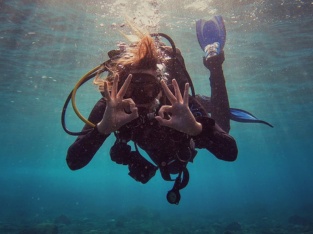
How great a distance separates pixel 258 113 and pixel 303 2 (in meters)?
21.9

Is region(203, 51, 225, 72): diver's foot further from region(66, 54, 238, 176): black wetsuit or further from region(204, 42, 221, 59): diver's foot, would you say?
region(66, 54, 238, 176): black wetsuit

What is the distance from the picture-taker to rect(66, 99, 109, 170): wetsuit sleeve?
146 inches

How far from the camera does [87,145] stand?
3822 millimetres

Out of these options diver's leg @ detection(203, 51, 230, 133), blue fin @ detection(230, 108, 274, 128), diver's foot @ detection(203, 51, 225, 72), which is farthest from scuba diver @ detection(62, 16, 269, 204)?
blue fin @ detection(230, 108, 274, 128)

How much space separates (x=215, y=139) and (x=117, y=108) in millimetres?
1600

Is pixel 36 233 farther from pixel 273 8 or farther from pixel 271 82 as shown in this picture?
pixel 271 82

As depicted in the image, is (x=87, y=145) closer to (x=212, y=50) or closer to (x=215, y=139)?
(x=215, y=139)

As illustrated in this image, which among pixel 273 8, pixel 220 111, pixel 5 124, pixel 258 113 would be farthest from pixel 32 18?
pixel 5 124

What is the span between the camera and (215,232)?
19391mm

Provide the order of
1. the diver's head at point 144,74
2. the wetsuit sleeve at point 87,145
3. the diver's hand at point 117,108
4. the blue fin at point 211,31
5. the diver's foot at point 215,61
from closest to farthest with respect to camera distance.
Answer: the diver's hand at point 117,108, the diver's head at point 144,74, the wetsuit sleeve at point 87,145, the diver's foot at point 215,61, the blue fin at point 211,31

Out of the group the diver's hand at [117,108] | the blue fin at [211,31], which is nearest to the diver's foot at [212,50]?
the blue fin at [211,31]

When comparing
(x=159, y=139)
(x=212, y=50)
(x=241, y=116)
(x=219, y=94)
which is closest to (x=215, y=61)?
(x=212, y=50)

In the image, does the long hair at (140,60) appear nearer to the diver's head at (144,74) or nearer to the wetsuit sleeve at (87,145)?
the diver's head at (144,74)

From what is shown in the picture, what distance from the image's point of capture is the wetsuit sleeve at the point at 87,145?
146 inches
